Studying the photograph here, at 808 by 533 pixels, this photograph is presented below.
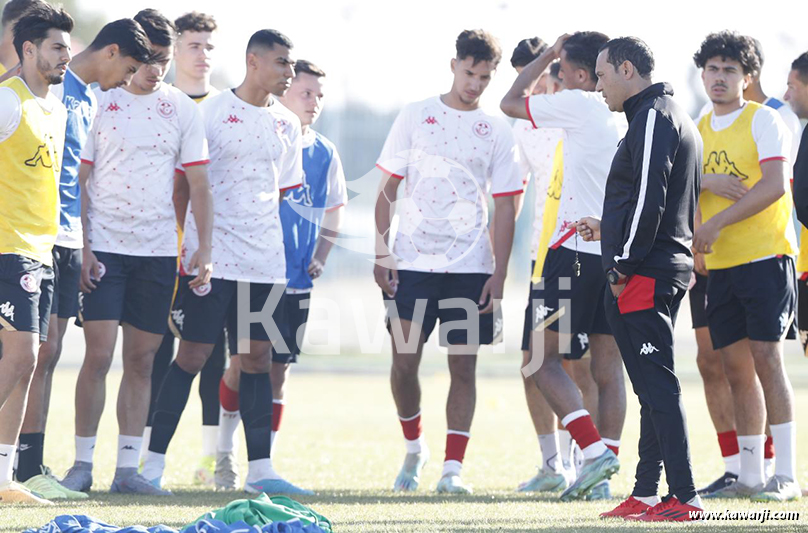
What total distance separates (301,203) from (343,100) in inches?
669

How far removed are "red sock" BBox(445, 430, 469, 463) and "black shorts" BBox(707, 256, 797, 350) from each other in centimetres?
175

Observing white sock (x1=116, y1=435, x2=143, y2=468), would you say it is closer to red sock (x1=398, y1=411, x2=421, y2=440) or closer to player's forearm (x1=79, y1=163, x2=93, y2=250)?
player's forearm (x1=79, y1=163, x2=93, y2=250)

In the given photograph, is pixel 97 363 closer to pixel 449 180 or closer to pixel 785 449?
pixel 449 180

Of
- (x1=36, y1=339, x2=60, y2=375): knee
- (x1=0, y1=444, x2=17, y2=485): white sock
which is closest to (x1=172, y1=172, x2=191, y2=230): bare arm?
(x1=36, y1=339, x2=60, y2=375): knee

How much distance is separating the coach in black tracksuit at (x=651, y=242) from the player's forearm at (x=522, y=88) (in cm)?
118

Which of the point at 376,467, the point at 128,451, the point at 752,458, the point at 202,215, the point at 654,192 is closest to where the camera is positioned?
the point at 654,192

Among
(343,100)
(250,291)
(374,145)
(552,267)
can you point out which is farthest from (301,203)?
(343,100)

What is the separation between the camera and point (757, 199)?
22.3ft

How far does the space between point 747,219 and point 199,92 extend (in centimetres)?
390

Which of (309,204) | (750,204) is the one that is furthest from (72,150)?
(750,204)

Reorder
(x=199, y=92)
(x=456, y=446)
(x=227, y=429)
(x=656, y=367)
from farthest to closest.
Result: 1. (x=199, y=92)
2. (x=227, y=429)
3. (x=456, y=446)
4. (x=656, y=367)

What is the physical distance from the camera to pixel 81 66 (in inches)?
255

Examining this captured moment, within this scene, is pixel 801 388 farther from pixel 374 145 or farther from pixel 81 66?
pixel 81 66

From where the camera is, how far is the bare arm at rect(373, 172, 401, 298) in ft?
25.3
